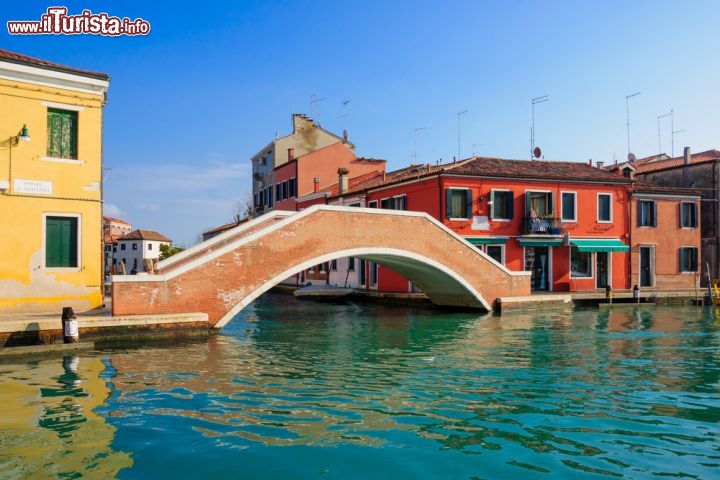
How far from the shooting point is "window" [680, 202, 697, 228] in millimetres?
26672

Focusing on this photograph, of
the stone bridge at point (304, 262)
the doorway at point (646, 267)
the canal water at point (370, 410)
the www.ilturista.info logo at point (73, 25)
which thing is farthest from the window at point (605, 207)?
the www.ilturista.info logo at point (73, 25)

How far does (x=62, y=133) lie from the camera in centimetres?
1432

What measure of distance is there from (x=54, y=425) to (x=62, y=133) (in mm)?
9526

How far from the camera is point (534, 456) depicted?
5941 millimetres

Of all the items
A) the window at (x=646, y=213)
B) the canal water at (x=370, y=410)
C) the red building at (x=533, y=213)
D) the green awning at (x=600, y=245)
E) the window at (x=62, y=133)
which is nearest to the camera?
the canal water at (x=370, y=410)

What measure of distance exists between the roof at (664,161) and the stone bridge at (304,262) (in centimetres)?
1574

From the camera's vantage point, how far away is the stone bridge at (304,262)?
13.6 meters

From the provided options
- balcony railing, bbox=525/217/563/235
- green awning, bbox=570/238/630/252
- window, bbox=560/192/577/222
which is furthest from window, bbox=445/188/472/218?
green awning, bbox=570/238/630/252

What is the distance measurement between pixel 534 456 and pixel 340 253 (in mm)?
11115

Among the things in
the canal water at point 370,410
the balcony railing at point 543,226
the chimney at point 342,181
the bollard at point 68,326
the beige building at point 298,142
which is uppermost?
the beige building at point 298,142

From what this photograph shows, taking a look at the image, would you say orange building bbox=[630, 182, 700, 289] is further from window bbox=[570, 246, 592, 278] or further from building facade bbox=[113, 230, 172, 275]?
building facade bbox=[113, 230, 172, 275]

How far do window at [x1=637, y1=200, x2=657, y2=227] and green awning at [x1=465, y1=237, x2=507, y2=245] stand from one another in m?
7.22

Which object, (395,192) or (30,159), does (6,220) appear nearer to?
(30,159)

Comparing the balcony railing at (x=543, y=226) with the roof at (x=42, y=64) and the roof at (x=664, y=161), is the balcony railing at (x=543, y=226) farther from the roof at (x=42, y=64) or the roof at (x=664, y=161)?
the roof at (x=42, y=64)
